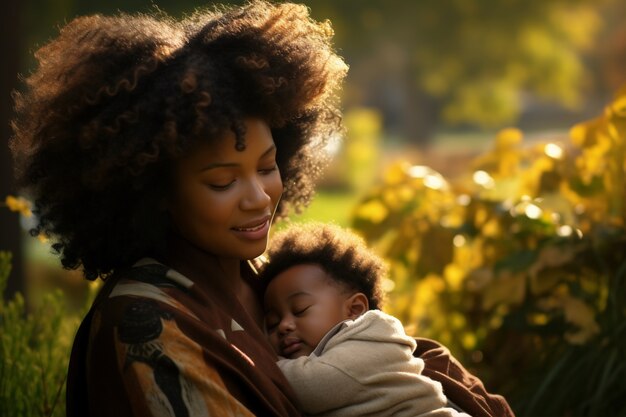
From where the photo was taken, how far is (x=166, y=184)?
241 centimetres

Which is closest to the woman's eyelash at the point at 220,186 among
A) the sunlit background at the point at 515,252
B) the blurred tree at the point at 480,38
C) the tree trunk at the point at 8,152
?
the sunlit background at the point at 515,252

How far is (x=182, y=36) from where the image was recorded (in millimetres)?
2490

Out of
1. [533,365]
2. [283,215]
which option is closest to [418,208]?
[533,365]

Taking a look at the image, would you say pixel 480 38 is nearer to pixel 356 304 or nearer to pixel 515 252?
pixel 515 252

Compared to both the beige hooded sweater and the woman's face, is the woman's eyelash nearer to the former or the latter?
the woman's face

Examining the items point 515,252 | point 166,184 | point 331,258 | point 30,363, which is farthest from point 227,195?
point 515,252

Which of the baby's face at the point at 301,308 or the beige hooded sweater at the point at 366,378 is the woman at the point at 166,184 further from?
the baby's face at the point at 301,308

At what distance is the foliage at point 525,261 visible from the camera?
4.15 m

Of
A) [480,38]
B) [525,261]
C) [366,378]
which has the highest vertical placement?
[480,38]

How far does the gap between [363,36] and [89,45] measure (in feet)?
55.0

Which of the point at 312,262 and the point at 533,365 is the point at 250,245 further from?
the point at 533,365

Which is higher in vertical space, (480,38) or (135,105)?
(480,38)

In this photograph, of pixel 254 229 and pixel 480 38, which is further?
pixel 480 38

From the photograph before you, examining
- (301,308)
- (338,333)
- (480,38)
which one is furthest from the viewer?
(480,38)
